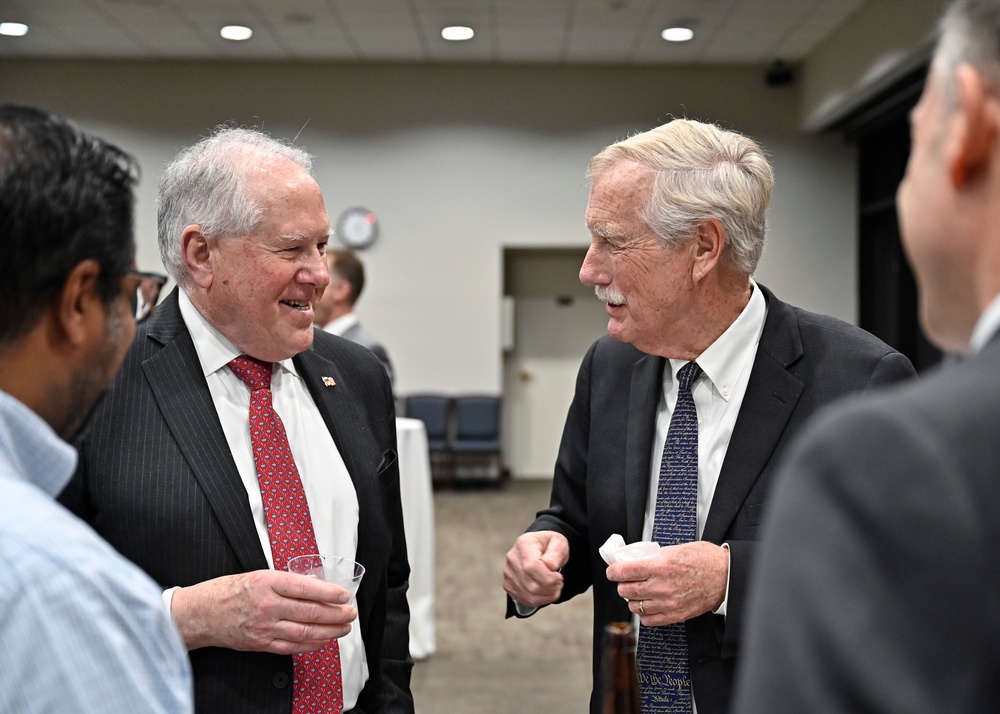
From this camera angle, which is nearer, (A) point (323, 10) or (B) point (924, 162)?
(B) point (924, 162)

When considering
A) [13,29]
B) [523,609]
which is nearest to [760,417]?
[523,609]

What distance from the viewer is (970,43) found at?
0.75m

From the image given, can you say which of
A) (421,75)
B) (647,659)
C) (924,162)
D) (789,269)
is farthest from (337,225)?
(924,162)

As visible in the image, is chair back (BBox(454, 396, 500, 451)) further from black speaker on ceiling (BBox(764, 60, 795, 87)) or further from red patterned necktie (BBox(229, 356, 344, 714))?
red patterned necktie (BBox(229, 356, 344, 714))

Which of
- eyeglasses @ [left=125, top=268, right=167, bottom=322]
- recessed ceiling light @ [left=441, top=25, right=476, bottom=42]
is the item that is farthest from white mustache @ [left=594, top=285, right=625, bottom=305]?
recessed ceiling light @ [left=441, top=25, right=476, bottom=42]

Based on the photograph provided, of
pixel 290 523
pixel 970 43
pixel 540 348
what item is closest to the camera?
pixel 970 43

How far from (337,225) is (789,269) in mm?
4988

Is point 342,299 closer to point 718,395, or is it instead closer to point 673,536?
point 718,395

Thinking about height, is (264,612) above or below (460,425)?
above

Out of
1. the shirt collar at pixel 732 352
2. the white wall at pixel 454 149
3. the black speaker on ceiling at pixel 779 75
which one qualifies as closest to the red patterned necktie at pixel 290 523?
the shirt collar at pixel 732 352

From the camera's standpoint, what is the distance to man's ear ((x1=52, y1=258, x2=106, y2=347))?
978 millimetres

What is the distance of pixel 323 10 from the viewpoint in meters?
8.46

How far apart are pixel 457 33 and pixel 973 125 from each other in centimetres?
889

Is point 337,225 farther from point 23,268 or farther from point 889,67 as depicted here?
point 23,268
